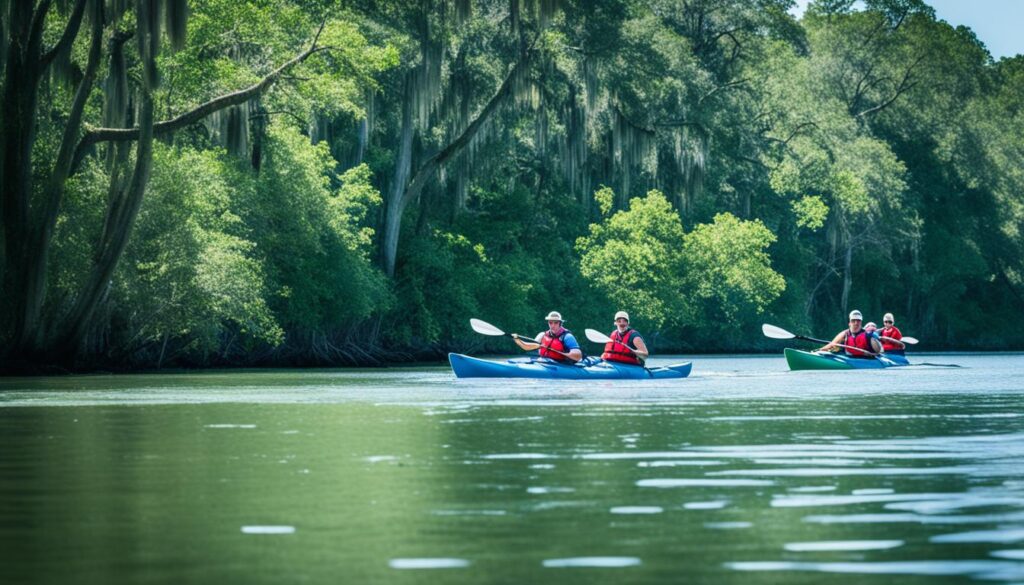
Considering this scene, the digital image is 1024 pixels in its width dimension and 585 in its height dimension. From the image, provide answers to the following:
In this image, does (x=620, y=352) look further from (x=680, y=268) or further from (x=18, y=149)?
(x=680, y=268)

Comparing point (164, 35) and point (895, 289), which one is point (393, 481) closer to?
point (164, 35)

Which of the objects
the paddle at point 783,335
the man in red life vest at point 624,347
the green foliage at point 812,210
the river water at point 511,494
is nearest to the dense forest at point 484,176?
the green foliage at point 812,210

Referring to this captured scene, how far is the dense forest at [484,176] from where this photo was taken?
32500mm

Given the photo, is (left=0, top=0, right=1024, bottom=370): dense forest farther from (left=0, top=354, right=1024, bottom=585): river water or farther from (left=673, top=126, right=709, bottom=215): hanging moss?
(left=0, top=354, right=1024, bottom=585): river water

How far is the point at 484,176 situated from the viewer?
161 ft

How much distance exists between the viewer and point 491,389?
26.2 meters

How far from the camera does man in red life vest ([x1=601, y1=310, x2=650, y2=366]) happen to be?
29.2m

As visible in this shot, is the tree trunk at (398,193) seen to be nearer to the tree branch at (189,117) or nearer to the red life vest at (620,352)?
the tree branch at (189,117)

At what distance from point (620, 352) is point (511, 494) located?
65.5 ft

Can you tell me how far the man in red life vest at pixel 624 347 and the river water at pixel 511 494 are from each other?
364 inches

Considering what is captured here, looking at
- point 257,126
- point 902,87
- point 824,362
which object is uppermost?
point 902,87

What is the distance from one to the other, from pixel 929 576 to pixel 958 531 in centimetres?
144

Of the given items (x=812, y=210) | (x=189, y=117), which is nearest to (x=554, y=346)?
(x=189, y=117)

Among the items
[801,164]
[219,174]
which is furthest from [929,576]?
[801,164]
